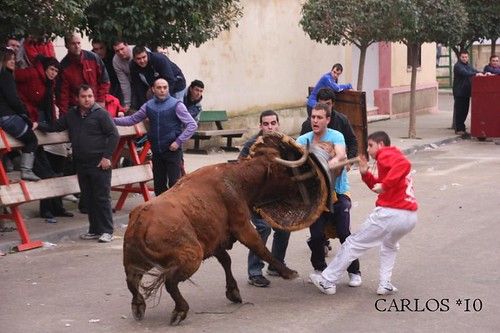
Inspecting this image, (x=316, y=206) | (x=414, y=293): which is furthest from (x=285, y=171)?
(x=414, y=293)

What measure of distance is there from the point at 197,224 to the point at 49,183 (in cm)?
384

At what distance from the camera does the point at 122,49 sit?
41.5ft

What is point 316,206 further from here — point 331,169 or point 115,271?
point 115,271

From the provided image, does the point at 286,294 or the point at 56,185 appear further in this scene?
the point at 56,185

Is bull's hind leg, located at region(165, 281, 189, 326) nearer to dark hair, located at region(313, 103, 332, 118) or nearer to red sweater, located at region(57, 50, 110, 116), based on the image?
dark hair, located at region(313, 103, 332, 118)

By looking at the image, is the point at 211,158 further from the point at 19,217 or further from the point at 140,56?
the point at 19,217

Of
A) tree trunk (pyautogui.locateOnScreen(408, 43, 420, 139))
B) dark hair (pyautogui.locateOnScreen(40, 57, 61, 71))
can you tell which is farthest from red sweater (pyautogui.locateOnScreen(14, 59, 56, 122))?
tree trunk (pyautogui.locateOnScreen(408, 43, 420, 139))

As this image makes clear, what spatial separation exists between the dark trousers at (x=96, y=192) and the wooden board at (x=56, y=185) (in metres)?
0.29

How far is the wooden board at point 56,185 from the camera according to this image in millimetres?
10102

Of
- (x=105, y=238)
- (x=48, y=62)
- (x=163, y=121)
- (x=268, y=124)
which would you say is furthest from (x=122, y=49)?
(x=268, y=124)

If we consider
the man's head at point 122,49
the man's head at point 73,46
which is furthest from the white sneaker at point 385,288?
the man's head at point 122,49

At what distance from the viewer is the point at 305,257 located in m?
9.69

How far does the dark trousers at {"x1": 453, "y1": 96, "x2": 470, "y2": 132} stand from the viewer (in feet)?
72.4

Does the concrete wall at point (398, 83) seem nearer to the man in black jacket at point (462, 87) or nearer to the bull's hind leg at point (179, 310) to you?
the man in black jacket at point (462, 87)
